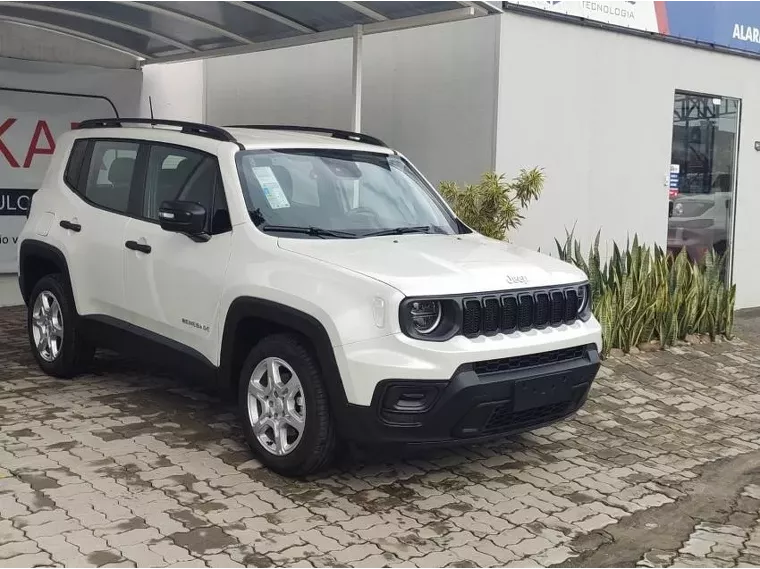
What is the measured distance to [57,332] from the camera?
6.96 metres

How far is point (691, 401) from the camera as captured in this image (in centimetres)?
741

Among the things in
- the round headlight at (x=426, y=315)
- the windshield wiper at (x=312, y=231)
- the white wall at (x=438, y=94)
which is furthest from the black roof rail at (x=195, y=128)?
the white wall at (x=438, y=94)

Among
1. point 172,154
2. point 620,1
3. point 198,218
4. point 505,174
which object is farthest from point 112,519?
point 620,1

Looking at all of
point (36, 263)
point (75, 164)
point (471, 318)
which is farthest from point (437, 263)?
point (36, 263)

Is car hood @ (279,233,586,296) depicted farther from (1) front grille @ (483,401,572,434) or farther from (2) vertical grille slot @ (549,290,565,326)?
(1) front grille @ (483,401,572,434)

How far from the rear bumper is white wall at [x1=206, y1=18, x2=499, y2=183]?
4.22 metres

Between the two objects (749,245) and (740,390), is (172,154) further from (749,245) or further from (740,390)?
(749,245)

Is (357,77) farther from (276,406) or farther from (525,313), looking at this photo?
(276,406)

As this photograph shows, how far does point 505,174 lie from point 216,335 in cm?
424

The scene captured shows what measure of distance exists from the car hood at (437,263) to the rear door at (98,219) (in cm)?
163

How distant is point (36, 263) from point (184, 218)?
2.39m

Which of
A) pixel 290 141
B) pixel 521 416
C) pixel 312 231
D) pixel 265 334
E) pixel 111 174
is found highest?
pixel 290 141

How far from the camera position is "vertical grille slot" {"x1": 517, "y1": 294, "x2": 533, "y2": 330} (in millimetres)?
5002

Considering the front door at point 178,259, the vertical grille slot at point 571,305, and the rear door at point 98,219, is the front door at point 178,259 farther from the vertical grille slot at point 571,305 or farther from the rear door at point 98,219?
the vertical grille slot at point 571,305
